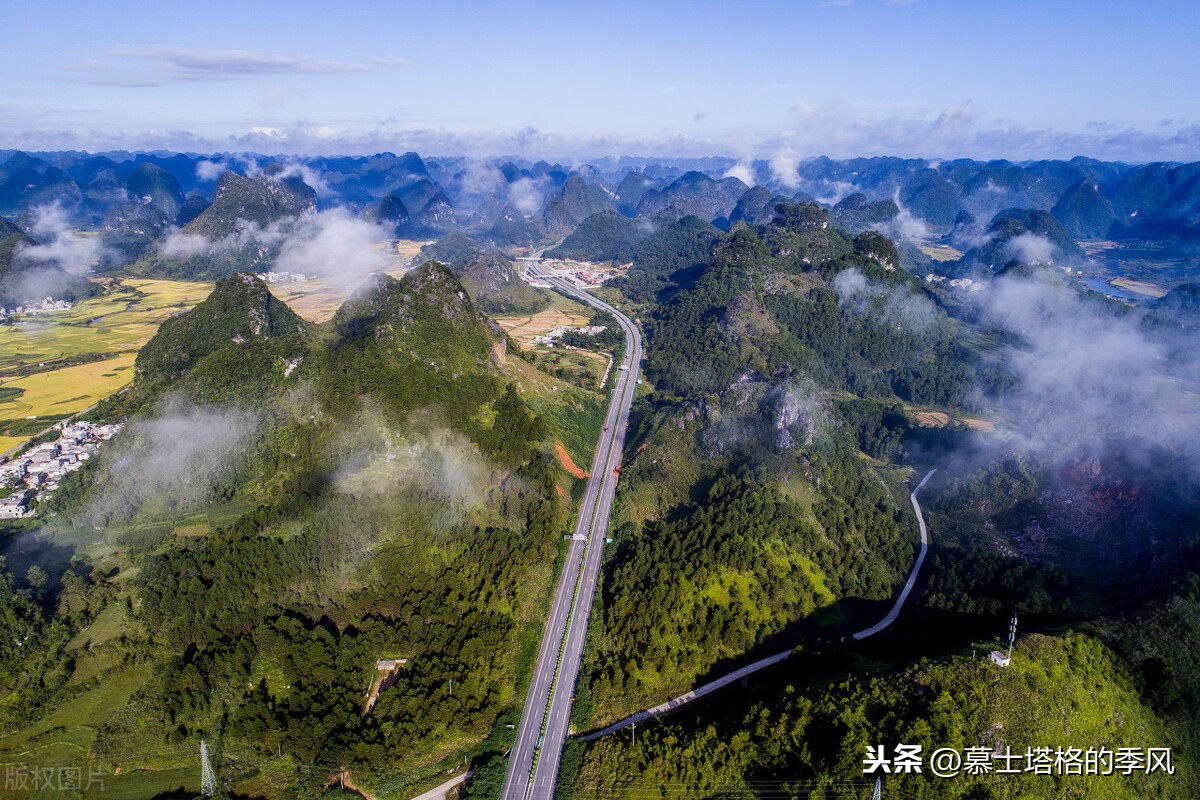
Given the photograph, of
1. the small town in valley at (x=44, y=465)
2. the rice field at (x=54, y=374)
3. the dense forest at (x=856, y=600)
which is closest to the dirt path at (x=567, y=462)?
the dense forest at (x=856, y=600)

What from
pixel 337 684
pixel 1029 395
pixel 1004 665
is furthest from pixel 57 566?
pixel 1029 395

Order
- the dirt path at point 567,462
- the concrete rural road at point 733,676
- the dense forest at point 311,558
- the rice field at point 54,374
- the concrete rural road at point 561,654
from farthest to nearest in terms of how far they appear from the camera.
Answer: the rice field at point 54,374
the dirt path at point 567,462
the concrete rural road at point 733,676
the dense forest at point 311,558
the concrete rural road at point 561,654

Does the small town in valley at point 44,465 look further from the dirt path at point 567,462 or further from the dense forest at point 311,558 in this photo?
the dirt path at point 567,462

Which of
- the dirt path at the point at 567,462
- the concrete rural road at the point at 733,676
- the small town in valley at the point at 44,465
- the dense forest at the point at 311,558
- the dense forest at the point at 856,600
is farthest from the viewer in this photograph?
the dirt path at the point at 567,462

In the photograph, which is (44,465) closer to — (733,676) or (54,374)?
(54,374)

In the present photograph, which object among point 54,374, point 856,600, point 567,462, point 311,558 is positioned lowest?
point 856,600

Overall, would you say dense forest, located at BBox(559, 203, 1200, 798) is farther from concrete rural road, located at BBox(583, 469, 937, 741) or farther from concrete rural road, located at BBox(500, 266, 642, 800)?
concrete rural road, located at BBox(500, 266, 642, 800)

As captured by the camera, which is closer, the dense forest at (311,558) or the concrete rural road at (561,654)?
the concrete rural road at (561,654)

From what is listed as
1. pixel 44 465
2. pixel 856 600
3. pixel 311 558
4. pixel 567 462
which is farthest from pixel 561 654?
pixel 44 465

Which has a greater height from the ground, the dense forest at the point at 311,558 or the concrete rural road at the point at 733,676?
the dense forest at the point at 311,558

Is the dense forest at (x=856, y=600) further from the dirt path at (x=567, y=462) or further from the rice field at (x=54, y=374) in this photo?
the rice field at (x=54, y=374)
